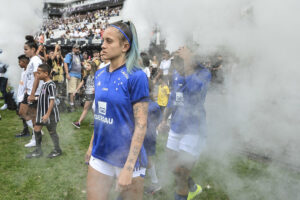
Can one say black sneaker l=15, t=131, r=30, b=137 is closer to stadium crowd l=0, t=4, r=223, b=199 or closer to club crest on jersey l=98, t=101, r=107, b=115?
stadium crowd l=0, t=4, r=223, b=199

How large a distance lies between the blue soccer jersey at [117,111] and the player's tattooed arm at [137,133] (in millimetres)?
46

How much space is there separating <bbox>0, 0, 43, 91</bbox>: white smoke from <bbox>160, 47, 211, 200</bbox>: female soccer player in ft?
19.9

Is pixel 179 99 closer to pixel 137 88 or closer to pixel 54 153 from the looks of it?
pixel 137 88

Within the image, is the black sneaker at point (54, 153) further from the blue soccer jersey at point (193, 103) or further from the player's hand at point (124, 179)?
the player's hand at point (124, 179)

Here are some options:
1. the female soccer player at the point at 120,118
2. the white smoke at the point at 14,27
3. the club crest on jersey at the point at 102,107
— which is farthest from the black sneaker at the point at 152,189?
the white smoke at the point at 14,27

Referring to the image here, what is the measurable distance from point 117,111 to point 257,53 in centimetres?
119

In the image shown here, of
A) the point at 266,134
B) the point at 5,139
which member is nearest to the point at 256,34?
the point at 266,134

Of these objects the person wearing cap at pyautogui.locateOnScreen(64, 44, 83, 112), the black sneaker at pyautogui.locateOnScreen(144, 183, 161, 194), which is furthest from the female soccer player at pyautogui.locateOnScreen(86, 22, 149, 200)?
the person wearing cap at pyautogui.locateOnScreen(64, 44, 83, 112)

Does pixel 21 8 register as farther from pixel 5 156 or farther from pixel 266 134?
pixel 266 134

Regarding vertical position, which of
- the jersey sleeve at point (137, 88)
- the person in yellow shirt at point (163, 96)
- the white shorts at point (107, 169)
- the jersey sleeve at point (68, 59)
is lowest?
the white shorts at point (107, 169)

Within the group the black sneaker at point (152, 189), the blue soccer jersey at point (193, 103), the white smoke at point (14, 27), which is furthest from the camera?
the white smoke at point (14, 27)

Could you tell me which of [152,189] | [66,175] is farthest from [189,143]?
[66,175]

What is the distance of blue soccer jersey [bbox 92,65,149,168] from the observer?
5.87ft

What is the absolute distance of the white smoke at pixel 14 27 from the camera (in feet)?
22.8
